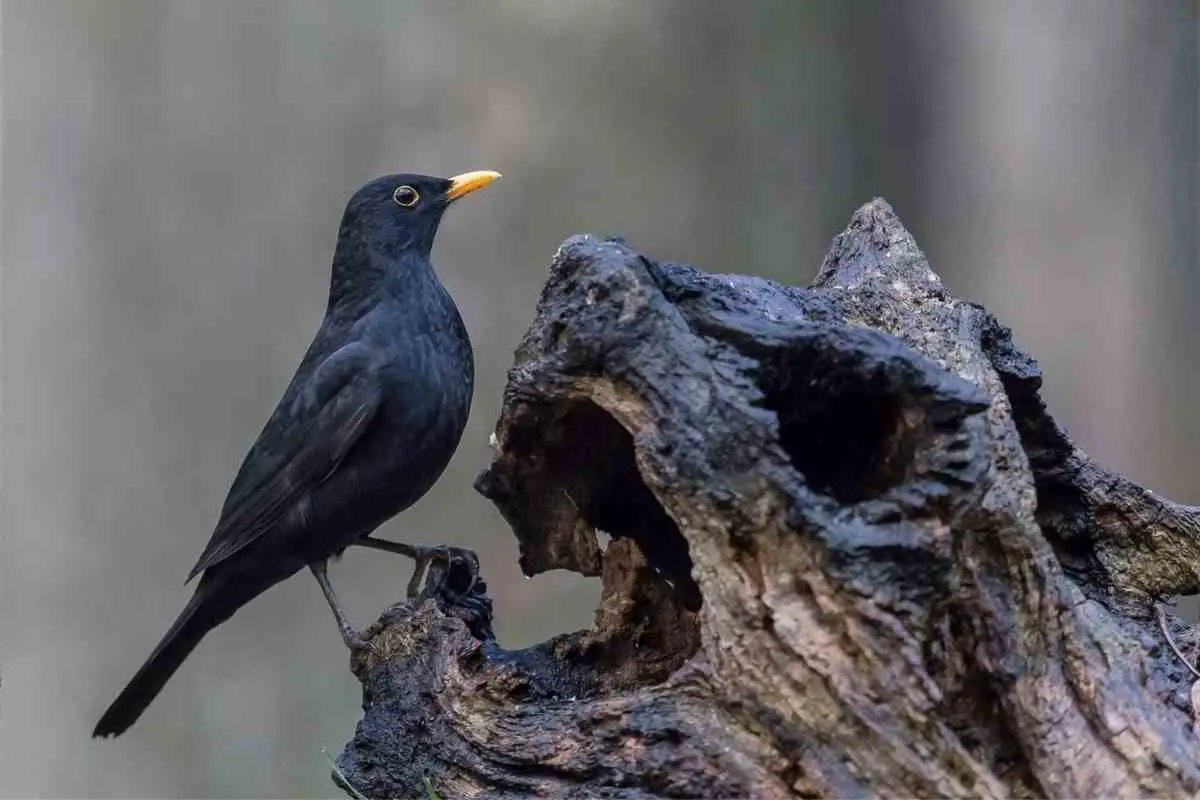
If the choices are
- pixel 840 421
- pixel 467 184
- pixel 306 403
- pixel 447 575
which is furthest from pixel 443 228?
pixel 840 421

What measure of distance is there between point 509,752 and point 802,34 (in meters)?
4.34

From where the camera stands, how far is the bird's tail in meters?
3.35

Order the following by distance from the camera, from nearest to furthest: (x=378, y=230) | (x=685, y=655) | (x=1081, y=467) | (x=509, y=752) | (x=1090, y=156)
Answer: (x=509, y=752) < (x=685, y=655) < (x=1081, y=467) < (x=378, y=230) < (x=1090, y=156)

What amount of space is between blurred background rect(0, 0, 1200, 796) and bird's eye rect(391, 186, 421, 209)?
1.83 m

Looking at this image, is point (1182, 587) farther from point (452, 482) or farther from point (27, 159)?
point (27, 159)

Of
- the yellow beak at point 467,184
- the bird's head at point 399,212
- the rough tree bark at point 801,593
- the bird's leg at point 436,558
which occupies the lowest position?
the rough tree bark at point 801,593

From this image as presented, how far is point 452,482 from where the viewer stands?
18.1 ft

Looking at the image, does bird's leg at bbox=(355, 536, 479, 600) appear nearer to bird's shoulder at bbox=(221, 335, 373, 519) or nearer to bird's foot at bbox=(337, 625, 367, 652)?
bird's foot at bbox=(337, 625, 367, 652)

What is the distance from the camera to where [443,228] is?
5.55m

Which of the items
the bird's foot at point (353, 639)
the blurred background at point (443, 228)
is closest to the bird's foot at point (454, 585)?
the bird's foot at point (353, 639)

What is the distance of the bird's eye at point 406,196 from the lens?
3.56 metres

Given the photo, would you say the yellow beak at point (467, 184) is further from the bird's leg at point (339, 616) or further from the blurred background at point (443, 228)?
the blurred background at point (443, 228)

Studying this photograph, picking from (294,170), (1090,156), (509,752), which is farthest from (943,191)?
(509,752)

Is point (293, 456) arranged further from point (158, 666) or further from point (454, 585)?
point (158, 666)
